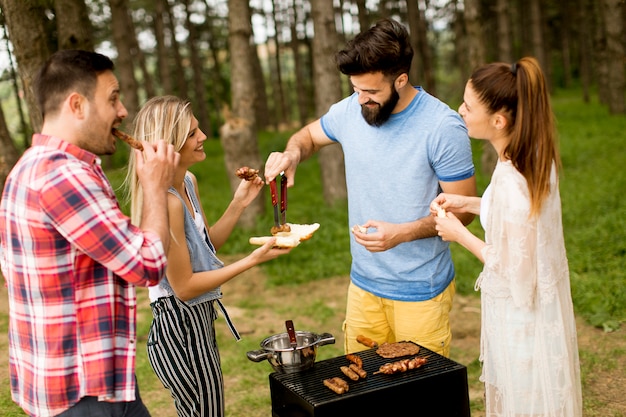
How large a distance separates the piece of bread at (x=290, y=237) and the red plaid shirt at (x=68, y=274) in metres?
1.05

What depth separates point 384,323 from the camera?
417cm

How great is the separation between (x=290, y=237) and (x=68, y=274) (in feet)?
4.67

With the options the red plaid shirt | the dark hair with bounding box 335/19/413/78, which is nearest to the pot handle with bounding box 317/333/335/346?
the red plaid shirt

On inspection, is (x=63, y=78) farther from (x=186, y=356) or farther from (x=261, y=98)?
(x=261, y=98)

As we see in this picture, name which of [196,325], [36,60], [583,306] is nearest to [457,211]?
[196,325]

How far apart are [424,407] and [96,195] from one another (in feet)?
6.41

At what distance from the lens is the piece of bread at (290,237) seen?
3.65 metres

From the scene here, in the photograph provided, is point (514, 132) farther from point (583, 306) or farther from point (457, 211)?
point (583, 306)

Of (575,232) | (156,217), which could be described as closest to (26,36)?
(156,217)

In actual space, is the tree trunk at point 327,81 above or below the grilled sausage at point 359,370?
above

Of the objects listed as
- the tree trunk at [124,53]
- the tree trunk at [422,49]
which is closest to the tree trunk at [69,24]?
the tree trunk at [124,53]

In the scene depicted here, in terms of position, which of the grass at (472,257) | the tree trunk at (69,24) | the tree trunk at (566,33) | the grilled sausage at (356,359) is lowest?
the grass at (472,257)

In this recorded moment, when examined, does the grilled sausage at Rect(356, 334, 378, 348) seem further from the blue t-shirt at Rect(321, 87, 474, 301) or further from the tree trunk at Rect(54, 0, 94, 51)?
the tree trunk at Rect(54, 0, 94, 51)

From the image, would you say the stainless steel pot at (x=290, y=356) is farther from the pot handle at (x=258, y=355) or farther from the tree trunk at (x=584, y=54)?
the tree trunk at (x=584, y=54)
